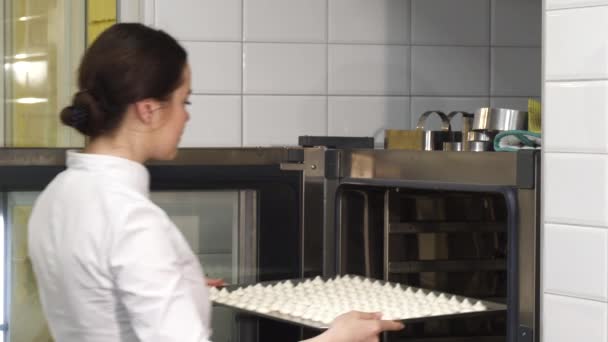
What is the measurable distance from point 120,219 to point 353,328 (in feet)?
1.33

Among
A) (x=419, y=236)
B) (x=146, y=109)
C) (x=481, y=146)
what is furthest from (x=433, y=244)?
(x=146, y=109)

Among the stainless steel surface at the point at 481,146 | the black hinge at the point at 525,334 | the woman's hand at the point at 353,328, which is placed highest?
the stainless steel surface at the point at 481,146

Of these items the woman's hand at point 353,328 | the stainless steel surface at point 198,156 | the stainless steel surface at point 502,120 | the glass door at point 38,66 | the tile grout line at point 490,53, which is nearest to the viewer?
the woman's hand at point 353,328

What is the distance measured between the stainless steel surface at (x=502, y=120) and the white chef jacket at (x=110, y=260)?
0.79 m

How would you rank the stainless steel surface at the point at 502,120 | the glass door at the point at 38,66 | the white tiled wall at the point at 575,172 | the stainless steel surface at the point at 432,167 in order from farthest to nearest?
1. the glass door at the point at 38,66
2. the stainless steel surface at the point at 502,120
3. the stainless steel surface at the point at 432,167
4. the white tiled wall at the point at 575,172

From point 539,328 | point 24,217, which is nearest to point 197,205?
point 24,217

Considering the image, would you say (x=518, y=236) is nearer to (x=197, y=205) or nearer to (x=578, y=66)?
(x=578, y=66)

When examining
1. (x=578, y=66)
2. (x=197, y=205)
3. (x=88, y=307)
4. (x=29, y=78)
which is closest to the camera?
(x=88, y=307)

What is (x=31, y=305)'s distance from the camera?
6.77ft

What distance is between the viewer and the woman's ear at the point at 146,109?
1245 mm

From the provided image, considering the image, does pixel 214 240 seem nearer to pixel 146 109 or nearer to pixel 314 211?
pixel 314 211

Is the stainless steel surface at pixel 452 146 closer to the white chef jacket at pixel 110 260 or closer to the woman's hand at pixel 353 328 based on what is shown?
the woman's hand at pixel 353 328

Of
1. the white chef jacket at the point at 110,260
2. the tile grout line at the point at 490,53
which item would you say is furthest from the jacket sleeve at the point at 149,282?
the tile grout line at the point at 490,53

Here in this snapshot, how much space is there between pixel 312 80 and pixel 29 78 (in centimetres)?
71
